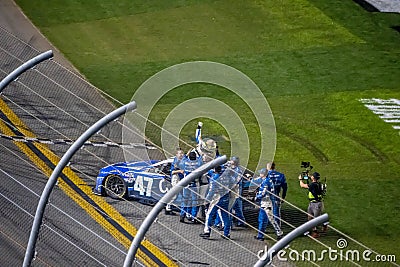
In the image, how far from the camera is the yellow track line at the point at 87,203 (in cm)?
1825

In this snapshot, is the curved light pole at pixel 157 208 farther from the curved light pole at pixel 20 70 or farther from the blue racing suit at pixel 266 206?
the blue racing suit at pixel 266 206

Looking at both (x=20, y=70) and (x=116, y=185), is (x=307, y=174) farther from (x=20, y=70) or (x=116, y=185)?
(x=20, y=70)

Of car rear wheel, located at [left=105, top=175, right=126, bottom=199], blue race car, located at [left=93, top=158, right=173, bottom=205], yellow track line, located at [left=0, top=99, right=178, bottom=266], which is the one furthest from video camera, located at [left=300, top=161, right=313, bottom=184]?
yellow track line, located at [left=0, top=99, right=178, bottom=266]

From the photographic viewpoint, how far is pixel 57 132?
69.1 ft

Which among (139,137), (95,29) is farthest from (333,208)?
(95,29)

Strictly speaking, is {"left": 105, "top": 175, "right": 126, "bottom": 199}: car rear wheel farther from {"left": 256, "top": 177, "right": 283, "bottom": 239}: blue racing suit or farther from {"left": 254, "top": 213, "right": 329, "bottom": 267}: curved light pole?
{"left": 254, "top": 213, "right": 329, "bottom": 267}: curved light pole

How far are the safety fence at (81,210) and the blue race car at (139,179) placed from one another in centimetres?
18

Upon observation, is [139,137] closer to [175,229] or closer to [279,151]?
[175,229]

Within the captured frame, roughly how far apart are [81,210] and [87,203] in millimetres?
785

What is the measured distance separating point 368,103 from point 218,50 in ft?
16.6

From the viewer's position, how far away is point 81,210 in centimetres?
1891

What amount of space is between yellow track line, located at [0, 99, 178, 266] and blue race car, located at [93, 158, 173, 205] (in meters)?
1.01

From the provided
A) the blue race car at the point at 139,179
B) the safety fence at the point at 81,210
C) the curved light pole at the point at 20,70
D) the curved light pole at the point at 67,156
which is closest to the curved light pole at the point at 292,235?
the curved light pole at the point at 67,156

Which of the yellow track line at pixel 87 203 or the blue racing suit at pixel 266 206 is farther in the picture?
the blue racing suit at pixel 266 206
